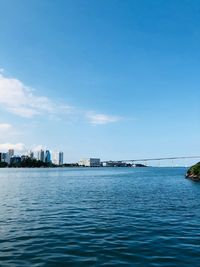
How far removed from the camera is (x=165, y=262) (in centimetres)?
2091

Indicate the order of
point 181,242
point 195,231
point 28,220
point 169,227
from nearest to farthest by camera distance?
point 181,242, point 195,231, point 169,227, point 28,220

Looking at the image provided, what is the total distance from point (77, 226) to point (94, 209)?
11637 mm

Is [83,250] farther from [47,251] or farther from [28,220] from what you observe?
[28,220]

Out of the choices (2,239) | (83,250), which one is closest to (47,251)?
(83,250)

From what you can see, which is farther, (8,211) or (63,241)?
(8,211)

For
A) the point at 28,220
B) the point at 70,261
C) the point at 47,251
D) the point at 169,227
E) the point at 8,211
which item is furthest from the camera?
the point at 8,211

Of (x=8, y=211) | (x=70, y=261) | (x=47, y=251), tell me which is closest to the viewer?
(x=70, y=261)

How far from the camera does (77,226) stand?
32.9 metres

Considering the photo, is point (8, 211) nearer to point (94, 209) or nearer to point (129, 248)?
point (94, 209)

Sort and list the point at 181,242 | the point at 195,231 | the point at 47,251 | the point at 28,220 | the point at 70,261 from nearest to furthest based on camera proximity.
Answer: the point at 70,261 < the point at 47,251 < the point at 181,242 < the point at 195,231 < the point at 28,220

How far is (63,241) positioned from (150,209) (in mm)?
20453

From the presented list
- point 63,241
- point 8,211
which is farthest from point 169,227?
point 8,211

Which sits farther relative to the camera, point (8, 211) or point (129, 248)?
point (8, 211)

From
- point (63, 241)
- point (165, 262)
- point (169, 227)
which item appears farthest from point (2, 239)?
point (169, 227)
